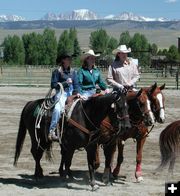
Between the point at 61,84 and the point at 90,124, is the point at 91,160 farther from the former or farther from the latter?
the point at 61,84

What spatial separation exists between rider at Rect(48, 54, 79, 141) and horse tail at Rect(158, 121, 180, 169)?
1994 millimetres

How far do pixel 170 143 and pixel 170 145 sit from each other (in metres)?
0.03

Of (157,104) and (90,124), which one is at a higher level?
(157,104)

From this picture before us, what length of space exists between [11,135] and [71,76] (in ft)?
19.0

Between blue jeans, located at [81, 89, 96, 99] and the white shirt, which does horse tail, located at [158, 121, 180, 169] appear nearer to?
the white shirt

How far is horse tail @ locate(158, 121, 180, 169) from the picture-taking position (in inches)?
272

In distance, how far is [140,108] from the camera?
793 centimetres

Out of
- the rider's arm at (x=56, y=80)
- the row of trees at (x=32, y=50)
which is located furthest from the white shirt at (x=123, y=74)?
the row of trees at (x=32, y=50)

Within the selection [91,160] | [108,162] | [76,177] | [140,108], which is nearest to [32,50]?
[76,177]

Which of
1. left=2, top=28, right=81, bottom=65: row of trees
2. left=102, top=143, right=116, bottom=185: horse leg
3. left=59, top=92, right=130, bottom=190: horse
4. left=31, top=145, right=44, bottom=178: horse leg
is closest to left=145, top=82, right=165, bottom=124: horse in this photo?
left=59, top=92, right=130, bottom=190: horse

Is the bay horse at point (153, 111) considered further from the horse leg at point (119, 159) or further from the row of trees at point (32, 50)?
the row of trees at point (32, 50)

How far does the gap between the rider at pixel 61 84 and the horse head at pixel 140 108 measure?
3.29 feet

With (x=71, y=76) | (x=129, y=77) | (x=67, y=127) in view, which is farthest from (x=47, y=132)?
(x=129, y=77)

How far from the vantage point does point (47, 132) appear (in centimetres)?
853
